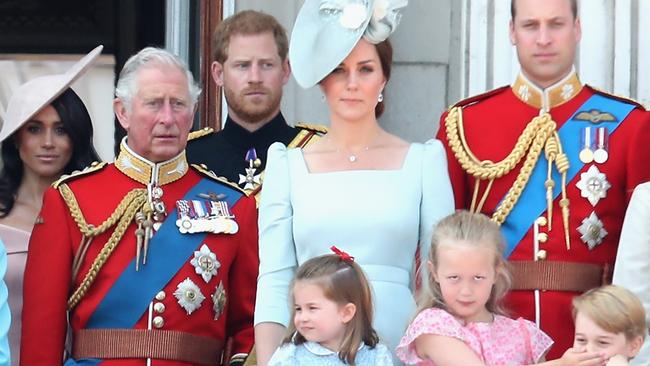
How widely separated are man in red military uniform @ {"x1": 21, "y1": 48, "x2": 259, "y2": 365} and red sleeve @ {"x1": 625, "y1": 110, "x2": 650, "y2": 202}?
108 centimetres

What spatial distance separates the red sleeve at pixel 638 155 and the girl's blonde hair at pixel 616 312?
601 millimetres

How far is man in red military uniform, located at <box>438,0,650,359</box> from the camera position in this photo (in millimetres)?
5672

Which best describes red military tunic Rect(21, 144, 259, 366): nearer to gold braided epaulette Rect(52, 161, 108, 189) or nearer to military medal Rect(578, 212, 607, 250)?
gold braided epaulette Rect(52, 161, 108, 189)

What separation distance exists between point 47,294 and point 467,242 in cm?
127

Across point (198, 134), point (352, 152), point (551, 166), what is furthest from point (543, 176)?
point (198, 134)

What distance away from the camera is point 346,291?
5230 mm

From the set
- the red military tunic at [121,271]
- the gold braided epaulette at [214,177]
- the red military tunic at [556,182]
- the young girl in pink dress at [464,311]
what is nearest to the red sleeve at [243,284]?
the red military tunic at [121,271]

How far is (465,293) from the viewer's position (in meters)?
5.26

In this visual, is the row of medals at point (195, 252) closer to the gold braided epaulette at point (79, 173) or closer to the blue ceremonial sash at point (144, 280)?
the blue ceremonial sash at point (144, 280)

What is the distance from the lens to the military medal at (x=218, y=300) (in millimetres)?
5988

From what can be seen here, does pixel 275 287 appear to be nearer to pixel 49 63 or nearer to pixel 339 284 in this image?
pixel 339 284

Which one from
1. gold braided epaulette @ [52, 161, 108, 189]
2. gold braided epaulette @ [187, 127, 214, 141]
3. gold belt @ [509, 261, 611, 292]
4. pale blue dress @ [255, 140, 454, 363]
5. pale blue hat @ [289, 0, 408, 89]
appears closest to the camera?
pale blue dress @ [255, 140, 454, 363]

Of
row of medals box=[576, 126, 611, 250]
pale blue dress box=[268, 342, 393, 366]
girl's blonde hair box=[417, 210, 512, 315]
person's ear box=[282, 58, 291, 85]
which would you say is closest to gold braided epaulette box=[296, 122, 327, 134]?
person's ear box=[282, 58, 291, 85]

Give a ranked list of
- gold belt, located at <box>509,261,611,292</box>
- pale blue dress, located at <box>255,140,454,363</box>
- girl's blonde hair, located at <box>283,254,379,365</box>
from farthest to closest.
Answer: gold belt, located at <box>509,261,611,292</box> < pale blue dress, located at <box>255,140,454,363</box> < girl's blonde hair, located at <box>283,254,379,365</box>
